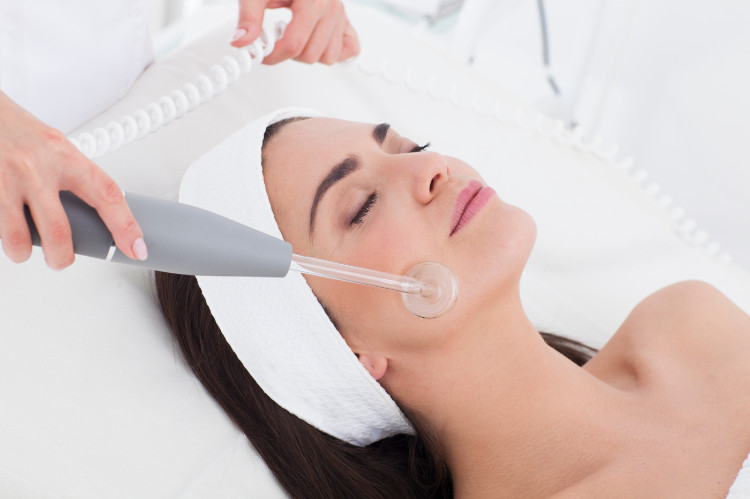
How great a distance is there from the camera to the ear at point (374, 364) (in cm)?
125

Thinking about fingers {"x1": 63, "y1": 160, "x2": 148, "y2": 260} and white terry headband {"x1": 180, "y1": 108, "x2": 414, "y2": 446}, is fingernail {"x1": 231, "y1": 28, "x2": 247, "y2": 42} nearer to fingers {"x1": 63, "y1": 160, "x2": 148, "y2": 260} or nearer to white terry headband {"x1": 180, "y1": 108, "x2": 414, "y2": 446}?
white terry headband {"x1": 180, "y1": 108, "x2": 414, "y2": 446}

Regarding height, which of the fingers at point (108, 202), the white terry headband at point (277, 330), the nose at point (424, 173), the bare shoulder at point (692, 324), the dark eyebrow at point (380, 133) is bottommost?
the white terry headband at point (277, 330)

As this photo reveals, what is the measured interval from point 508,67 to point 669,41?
Result: 590 millimetres

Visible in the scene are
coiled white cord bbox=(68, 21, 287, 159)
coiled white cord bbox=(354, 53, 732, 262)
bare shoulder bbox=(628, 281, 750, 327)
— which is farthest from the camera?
coiled white cord bbox=(354, 53, 732, 262)

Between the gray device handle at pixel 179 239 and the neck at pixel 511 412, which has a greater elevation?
the gray device handle at pixel 179 239

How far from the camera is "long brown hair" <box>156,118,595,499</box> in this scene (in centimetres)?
131

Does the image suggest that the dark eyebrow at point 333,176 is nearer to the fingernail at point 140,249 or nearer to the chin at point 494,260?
the chin at point 494,260

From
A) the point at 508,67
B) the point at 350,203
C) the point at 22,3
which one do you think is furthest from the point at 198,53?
the point at 508,67

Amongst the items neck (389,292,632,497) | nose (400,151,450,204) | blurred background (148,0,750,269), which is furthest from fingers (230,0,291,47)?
neck (389,292,632,497)

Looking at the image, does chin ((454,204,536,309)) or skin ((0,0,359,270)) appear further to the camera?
chin ((454,204,536,309))

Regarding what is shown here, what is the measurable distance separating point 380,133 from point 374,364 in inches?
16.2

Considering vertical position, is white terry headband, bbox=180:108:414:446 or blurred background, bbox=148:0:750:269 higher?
blurred background, bbox=148:0:750:269

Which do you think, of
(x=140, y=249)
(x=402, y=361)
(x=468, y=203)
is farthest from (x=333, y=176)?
(x=140, y=249)

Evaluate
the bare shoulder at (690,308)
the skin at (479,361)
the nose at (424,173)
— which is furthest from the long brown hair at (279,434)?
the bare shoulder at (690,308)
